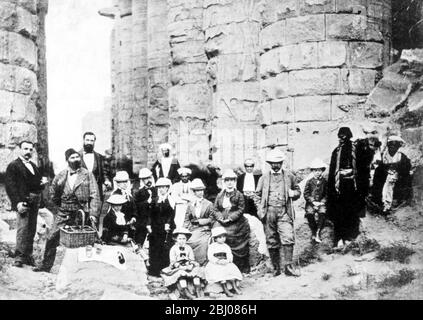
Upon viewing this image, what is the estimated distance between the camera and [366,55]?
1066 centimetres

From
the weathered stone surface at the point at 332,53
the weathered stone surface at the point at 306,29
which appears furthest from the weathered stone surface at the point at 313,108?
the weathered stone surface at the point at 306,29

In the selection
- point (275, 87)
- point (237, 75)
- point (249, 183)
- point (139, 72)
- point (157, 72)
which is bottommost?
point (249, 183)

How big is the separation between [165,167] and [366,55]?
12.8 feet

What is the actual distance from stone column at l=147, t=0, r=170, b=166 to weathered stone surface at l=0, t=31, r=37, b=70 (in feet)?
23.0

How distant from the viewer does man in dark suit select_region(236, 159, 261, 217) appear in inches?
381

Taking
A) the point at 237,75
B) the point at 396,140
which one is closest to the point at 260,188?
the point at 396,140

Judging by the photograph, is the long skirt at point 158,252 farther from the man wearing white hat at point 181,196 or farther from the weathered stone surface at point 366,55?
the weathered stone surface at point 366,55

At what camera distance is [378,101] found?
10.2 m

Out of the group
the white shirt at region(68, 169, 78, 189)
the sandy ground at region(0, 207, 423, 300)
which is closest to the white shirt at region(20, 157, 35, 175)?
the white shirt at region(68, 169, 78, 189)

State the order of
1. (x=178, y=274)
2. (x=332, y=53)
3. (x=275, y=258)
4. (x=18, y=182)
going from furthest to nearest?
(x=332, y=53)
(x=18, y=182)
(x=275, y=258)
(x=178, y=274)

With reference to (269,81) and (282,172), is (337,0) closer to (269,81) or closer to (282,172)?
(269,81)

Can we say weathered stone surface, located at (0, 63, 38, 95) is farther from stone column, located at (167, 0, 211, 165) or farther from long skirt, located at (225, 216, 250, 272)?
Answer: stone column, located at (167, 0, 211, 165)

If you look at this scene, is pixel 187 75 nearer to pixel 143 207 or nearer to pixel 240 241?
pixel 143 207

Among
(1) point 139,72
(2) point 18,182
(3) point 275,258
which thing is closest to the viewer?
(3) point 275,258
